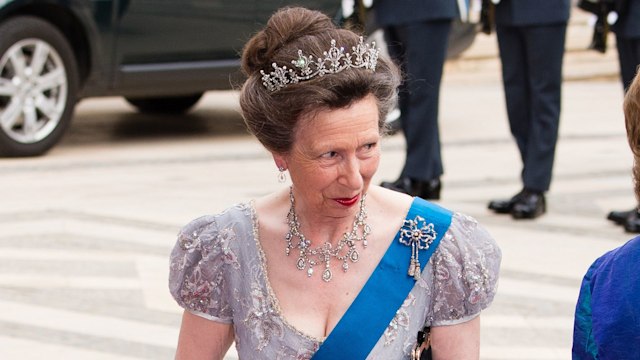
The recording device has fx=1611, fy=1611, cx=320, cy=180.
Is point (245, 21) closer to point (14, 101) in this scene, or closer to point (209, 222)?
point (14, 101)

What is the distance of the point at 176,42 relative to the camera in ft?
32.8

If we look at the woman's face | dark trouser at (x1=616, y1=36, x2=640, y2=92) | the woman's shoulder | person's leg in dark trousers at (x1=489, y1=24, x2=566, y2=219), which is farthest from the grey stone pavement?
the woman's face

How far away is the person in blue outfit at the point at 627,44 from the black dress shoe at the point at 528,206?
35 centimetres

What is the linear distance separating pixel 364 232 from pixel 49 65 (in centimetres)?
657

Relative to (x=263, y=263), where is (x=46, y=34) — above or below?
below

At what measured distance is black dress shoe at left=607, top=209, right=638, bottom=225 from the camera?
24.9ft

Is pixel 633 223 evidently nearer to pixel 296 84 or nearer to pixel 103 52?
pixel 103 52

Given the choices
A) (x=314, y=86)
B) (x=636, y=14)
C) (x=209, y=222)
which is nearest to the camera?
(x=314, y=86)

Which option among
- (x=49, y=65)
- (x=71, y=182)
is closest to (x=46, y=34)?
(x=49, y=65)

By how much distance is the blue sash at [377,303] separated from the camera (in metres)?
3.09

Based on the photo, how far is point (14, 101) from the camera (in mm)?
9281

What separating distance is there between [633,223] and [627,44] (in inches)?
33.3

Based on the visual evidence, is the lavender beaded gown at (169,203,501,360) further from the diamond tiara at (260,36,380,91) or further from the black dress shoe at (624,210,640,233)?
the black dress shoe at (624,210,640,233)

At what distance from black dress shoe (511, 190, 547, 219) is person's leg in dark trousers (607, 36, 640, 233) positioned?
0.34 metres
